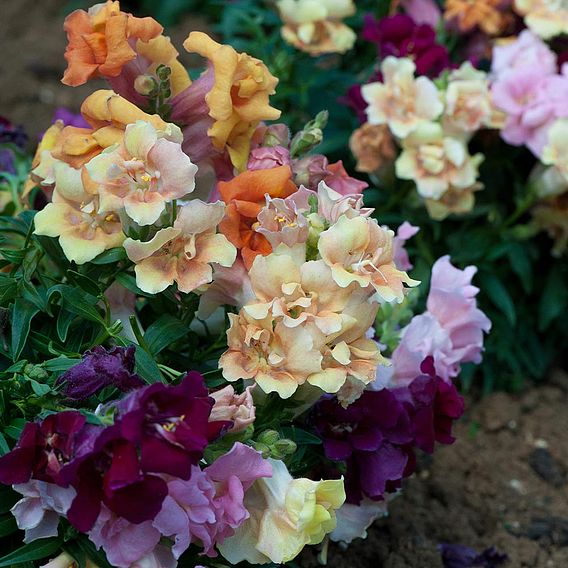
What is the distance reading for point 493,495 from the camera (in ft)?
8.75

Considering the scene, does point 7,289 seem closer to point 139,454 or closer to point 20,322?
point 20,322

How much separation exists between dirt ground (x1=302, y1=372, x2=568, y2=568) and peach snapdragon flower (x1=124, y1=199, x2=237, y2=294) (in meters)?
0.75

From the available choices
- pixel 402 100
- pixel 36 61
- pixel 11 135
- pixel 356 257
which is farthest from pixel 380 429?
pixel 36 61

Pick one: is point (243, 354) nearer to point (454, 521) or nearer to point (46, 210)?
point (46, 210)

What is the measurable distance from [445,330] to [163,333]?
647 mm

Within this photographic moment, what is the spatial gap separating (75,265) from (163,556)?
603 mm

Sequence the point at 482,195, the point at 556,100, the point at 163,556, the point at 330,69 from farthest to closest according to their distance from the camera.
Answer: the point at 330,69
the point at 482,195
the point at 556,100
the point at 163,556

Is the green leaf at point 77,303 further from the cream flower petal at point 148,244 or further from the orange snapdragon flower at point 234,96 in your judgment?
the orange snapdragon flower at point 234,96

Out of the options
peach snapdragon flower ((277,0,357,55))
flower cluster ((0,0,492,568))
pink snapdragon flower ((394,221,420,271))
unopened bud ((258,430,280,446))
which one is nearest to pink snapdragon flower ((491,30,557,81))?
peach snapdragon flower ((277,0,357,55))

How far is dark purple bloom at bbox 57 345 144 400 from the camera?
155 cm

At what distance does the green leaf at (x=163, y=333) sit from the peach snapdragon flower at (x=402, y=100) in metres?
1.09

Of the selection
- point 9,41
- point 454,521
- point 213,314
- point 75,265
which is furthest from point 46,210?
point 9,41

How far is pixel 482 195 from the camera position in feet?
9.90

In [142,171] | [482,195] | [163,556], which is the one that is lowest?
[482,195]
